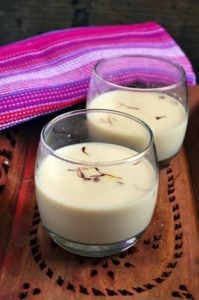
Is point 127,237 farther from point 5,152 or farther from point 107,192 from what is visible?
point 5,152

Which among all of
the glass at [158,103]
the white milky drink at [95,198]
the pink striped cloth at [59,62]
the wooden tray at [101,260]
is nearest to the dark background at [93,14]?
the pink striped cloth at [59,62]

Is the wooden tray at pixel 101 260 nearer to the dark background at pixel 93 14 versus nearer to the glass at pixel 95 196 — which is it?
the glass at pixel 95 196

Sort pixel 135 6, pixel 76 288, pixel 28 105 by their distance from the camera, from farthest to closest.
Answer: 1. pixel 135 6
2. pixel 28 105
3. pixel 76 288

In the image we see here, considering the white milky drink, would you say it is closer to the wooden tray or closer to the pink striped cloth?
the wooden tray

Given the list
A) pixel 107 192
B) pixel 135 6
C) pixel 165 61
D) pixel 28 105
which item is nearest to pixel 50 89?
pixel 28 105

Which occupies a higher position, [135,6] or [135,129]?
[135,129]

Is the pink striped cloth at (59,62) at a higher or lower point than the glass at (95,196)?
lower
